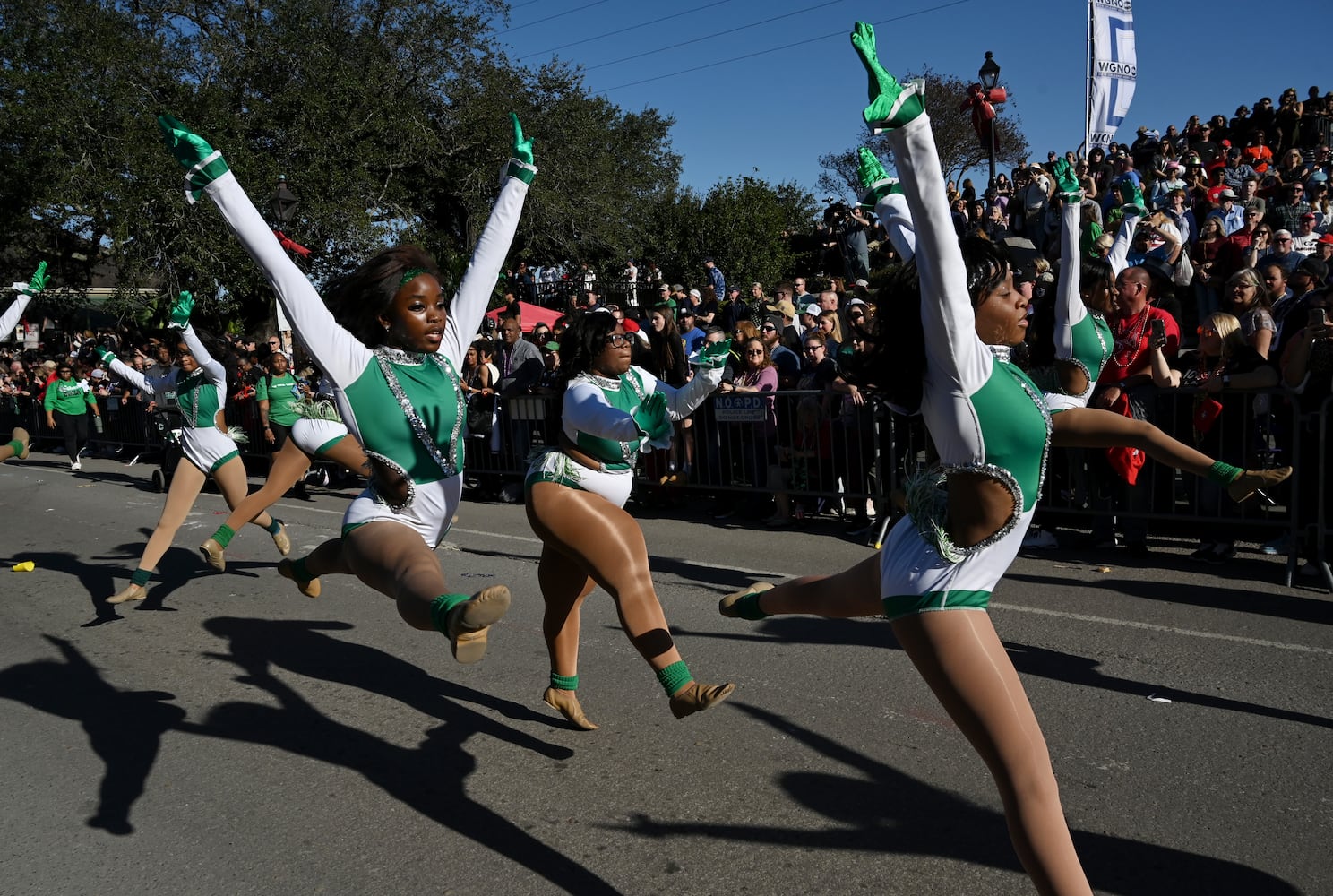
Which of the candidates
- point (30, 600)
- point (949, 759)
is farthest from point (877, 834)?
point (30, 600)

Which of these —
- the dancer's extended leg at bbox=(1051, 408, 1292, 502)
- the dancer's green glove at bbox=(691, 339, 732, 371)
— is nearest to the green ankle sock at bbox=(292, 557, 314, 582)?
the dancer's green glove at bbox=(691, 339, 732, 371)

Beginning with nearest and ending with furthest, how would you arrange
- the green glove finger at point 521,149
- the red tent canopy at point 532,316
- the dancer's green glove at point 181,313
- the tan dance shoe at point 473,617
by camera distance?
1. the tan dance shoe at point 473,617
2. the green glove finger at point 521,149
3. the dancer's green glove at point 181,313
4. the red tent canopy at point 532,316

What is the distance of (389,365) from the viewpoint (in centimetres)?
370

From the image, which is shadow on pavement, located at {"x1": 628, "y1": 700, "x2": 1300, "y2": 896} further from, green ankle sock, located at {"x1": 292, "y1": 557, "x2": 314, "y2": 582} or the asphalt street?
green ankle sock, located at {"x1": 292, "y1": 557, "x2": 314, "y2": 582}

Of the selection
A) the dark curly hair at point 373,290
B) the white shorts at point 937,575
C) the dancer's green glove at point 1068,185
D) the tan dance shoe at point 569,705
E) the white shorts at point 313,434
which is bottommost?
the tan dance shoe at point 569,705

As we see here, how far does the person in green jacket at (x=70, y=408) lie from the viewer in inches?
661

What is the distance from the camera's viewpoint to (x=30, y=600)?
Answer: 719 centimetres

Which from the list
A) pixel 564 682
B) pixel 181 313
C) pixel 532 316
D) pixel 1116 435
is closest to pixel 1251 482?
pixel 1116 435

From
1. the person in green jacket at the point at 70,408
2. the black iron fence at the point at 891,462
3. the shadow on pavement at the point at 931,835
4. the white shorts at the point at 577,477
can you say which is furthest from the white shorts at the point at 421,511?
the person in green jacket at the point at 70,408

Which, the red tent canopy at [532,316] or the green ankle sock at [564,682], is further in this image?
the red tent canopy at [532,316]

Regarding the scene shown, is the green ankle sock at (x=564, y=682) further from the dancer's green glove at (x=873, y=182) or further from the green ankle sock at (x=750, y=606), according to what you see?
the dancer's green glove at (x=873, y=182)

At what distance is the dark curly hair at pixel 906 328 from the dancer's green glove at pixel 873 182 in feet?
1.86

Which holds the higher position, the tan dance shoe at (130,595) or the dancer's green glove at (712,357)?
the dancer's green glove at (712,357)

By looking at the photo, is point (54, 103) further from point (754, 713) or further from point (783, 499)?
point (754, 713)
